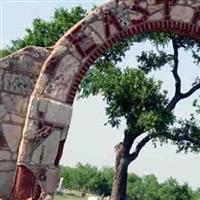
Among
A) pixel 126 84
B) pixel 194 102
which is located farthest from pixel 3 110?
pixel 194 102

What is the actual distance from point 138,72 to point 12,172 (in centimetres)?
907

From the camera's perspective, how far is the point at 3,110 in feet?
30.6

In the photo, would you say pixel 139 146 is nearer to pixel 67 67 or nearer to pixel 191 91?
→ pixel 191 91

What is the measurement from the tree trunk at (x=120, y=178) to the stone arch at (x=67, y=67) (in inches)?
319

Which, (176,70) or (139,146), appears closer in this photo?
(139,146)

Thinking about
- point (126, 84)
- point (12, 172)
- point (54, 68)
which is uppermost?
point (126, 84)

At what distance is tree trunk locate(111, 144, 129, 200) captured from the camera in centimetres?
1722

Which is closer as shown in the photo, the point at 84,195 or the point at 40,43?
the point at 40,43

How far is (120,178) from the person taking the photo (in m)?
17.3

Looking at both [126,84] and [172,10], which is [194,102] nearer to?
[126,84]

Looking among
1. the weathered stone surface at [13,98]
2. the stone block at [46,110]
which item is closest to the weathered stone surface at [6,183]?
the weathered stone surface at [13,98]

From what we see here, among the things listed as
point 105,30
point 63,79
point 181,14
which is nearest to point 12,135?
point 63,79

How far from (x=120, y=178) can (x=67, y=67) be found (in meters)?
8.39

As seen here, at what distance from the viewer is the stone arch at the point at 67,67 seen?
29.9ft
